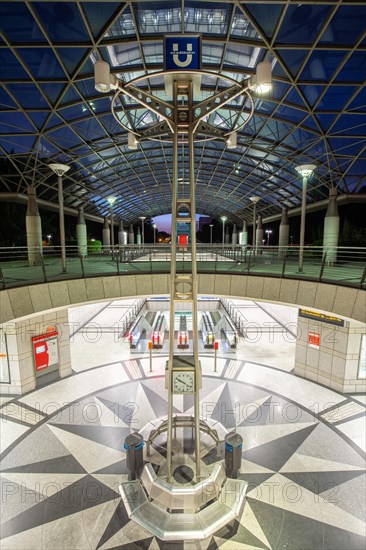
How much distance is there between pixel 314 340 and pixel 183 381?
30.1 feet

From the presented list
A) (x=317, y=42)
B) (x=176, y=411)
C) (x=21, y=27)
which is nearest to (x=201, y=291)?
(x=176, y=411)

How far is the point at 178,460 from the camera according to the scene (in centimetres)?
821

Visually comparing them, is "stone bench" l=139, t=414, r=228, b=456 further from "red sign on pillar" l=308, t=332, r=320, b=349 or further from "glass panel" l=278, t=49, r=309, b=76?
"glass panel" l=278, t=49, r=309, b=76

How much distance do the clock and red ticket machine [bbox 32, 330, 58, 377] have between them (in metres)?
8.72

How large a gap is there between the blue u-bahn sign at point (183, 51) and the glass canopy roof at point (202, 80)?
4631 millimetres

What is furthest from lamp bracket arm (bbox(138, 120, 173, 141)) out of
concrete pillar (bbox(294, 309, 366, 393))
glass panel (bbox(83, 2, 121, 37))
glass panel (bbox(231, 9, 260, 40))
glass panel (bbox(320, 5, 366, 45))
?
concrete pillar (bbox(294, 309, 366, 393))

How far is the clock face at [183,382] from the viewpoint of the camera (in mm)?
6836

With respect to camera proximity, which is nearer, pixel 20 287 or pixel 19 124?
pixel 20 287

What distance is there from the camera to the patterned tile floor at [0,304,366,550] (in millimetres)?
6035

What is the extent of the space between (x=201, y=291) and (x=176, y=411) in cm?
507

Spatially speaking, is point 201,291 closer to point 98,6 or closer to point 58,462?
point 58,462

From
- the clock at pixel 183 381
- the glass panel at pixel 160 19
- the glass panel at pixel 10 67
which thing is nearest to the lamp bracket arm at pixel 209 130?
the glass panel at pixel 160 19

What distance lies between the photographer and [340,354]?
12133 mm

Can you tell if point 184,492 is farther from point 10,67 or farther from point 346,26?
point 10,67
